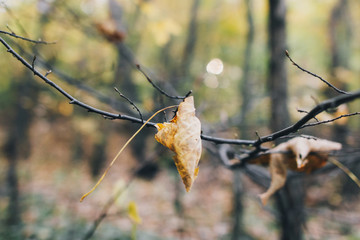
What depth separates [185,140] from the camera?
1.74 ft

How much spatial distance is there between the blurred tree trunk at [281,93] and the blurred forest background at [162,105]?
1 centimetres

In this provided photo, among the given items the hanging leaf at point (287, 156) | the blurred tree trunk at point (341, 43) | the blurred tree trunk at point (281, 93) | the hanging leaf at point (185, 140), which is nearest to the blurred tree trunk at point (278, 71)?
the blurred tree trunk at point (281, 93)

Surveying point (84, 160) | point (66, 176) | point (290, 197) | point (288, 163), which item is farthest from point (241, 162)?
point (84, 160)

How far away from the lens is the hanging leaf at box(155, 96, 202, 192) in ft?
1.69

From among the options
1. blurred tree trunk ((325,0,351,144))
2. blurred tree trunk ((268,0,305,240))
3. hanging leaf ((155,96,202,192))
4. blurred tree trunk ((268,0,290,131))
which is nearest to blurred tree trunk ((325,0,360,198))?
blurred tree trunk ((325,0,351,144))

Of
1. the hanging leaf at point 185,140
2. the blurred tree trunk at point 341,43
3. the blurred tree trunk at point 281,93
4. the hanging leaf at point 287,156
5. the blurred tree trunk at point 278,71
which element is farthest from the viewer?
the blurred tree trunk at point 341,43

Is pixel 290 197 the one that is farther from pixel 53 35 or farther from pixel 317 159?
pixel 53 35

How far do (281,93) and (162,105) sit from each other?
1.56m

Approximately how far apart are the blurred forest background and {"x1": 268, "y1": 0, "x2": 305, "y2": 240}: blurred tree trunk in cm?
1

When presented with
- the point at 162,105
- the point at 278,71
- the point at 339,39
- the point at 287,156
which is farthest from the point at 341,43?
the point at 162,105

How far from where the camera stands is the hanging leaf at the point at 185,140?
0.52 metres

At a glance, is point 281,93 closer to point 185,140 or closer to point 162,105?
point 162,105

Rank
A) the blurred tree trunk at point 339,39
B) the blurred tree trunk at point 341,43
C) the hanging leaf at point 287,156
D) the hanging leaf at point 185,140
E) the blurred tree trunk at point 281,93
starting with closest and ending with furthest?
the hanging leaf at point 185,140, the hanging leaf at point 287,156, the blurred tree trunk at point 281,93, the blurred tree trunk at point 341,43, the blurred tree trunk at point 339,39

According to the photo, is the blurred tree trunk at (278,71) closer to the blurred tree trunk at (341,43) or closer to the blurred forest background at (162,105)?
the blurred forest background at (162,105)
